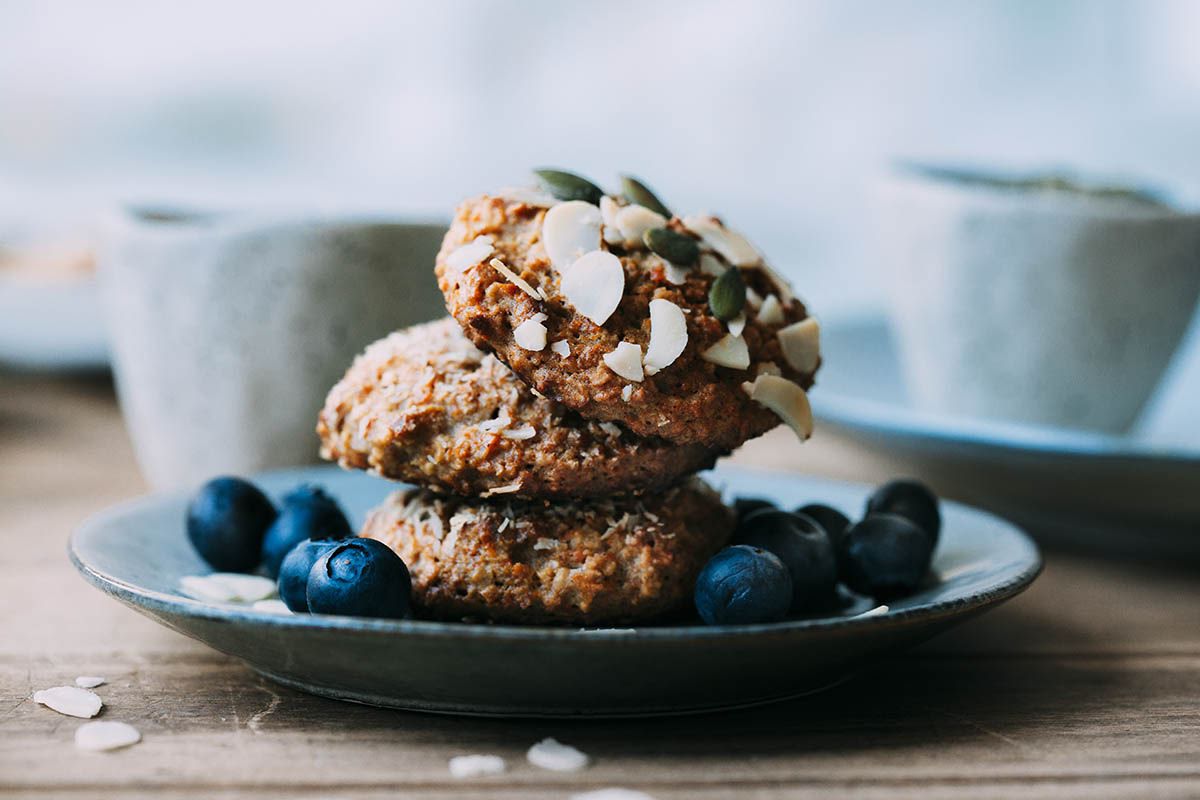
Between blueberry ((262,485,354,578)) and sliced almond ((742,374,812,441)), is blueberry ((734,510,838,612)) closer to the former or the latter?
sliced almond ((742,374,812,441))

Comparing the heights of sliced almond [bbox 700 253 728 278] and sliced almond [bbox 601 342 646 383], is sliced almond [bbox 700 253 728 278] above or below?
above

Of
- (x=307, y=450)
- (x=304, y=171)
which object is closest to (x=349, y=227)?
(x=307, y=450)

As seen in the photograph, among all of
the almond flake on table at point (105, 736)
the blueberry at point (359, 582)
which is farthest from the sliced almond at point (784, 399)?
the almond flake on table at point (105, 736)

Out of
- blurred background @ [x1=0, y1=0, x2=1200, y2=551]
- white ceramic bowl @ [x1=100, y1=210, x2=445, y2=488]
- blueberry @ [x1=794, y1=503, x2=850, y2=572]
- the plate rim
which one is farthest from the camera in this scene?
blurred background @ [x1=0, y1=0, x2=1200, y2=551]

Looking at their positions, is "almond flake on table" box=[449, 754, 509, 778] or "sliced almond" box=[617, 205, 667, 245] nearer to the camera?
"almond flake on table" box=[449, 754, 509, 778]

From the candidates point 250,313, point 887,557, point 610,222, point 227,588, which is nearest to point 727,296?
point 610,222

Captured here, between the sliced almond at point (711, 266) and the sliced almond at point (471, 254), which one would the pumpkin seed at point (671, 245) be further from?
the sliced almond at point (471, 254)

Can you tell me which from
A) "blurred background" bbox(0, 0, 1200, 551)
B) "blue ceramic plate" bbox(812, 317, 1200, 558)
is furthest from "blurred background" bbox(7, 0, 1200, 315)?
"blue ceramic plate" bbox(812, 317, 1200, 558)
